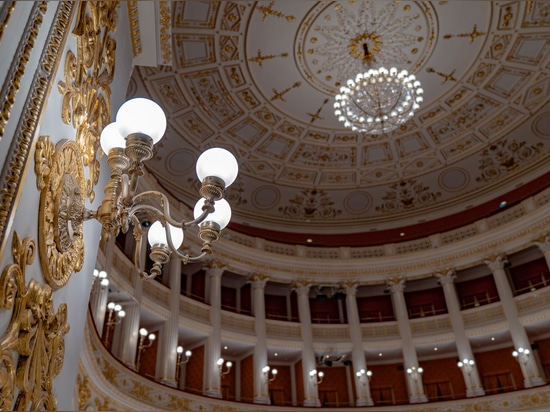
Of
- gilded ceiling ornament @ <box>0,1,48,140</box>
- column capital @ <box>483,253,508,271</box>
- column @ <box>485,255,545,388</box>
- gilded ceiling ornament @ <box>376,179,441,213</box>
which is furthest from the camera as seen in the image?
gilded ceiling ornament @ <box>376,179,441,213</box>

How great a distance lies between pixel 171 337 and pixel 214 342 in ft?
4.96

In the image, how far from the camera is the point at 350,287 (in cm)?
1783

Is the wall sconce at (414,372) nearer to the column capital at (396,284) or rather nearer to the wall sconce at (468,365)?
the wall sconce at (468,365)

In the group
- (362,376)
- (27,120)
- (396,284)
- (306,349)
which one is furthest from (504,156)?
(27,120)

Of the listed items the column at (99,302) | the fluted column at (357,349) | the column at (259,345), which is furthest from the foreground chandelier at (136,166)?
the fluted column at (357,349)

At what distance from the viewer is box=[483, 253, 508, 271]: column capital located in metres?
16.4

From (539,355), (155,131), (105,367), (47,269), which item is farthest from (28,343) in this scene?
(539,355)

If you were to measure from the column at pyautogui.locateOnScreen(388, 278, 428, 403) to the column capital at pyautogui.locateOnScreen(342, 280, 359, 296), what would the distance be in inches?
47.2

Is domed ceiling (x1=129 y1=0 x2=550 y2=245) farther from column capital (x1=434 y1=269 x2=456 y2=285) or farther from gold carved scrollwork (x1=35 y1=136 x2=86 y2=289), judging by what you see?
gold carved scrollwork (x1=35 y1=136 x2=86 y2=289)

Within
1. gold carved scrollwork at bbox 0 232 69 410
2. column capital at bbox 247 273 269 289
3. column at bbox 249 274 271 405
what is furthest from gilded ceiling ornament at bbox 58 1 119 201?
column capital at bbox 247 273 269 289

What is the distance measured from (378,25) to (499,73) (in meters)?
4.38

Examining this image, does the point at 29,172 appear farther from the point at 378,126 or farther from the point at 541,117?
the point at 541,117

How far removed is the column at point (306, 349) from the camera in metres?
14.8

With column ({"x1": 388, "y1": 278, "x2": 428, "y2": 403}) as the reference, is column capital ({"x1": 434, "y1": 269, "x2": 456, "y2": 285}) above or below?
above
